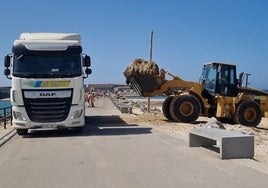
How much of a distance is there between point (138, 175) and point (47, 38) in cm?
1120

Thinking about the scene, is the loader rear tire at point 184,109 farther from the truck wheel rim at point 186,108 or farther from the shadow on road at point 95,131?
the shadow on road at point 95,131

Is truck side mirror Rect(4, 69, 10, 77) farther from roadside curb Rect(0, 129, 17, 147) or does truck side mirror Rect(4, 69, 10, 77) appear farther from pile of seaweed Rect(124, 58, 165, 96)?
pile of seaweed Rect(124, 58, 165, 96)

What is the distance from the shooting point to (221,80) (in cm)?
2559

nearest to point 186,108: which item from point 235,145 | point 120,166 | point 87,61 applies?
point 87,61

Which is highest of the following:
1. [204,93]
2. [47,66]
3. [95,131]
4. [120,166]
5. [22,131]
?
[47,66]

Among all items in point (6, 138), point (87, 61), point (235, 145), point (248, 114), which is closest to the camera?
point (235, 145)

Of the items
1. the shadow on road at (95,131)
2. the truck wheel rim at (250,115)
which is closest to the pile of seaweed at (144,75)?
the shadow on road at (95,131)

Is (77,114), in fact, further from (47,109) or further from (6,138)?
(6,138)

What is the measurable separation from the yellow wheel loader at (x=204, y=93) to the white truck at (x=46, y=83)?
6.67 metres

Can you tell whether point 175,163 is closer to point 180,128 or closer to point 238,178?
point 238,178

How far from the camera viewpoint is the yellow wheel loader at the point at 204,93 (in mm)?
24812

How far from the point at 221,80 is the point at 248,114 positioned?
233 centimetres

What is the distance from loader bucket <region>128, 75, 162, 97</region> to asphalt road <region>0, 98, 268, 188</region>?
8666mm

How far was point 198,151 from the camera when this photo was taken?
42.8 feet
